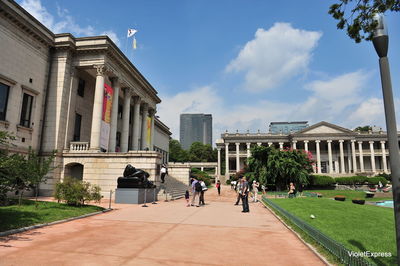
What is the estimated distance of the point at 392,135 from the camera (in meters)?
4.29

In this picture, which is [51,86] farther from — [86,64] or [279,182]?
[279,182]

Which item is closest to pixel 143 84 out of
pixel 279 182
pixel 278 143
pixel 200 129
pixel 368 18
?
pixel 279 182

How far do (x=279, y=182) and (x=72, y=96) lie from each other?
1130 inches

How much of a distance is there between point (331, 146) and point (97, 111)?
239ft

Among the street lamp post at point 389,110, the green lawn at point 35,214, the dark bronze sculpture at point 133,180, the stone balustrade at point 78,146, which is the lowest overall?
the green lawn at point 35,214

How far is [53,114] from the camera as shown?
78.0 feet

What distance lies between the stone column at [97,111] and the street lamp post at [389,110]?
76.3ft

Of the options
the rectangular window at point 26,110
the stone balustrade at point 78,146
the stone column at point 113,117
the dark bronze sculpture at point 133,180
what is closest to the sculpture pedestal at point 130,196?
the dark bronze sculpture at point 133,180

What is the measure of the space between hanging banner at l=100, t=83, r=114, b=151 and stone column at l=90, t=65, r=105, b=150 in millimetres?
659

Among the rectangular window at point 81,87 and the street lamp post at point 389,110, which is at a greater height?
the rectangular window at point 81,87

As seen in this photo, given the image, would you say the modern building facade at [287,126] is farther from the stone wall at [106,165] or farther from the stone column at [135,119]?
the stone wall at [106,165]

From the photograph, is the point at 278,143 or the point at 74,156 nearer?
the point at 74,156

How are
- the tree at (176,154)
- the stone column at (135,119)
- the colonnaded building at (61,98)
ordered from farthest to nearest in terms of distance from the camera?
the tree at (176,154) → the stone column at (135,119) → the colonnaded building at (61,98)

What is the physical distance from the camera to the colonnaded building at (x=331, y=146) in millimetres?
72938
